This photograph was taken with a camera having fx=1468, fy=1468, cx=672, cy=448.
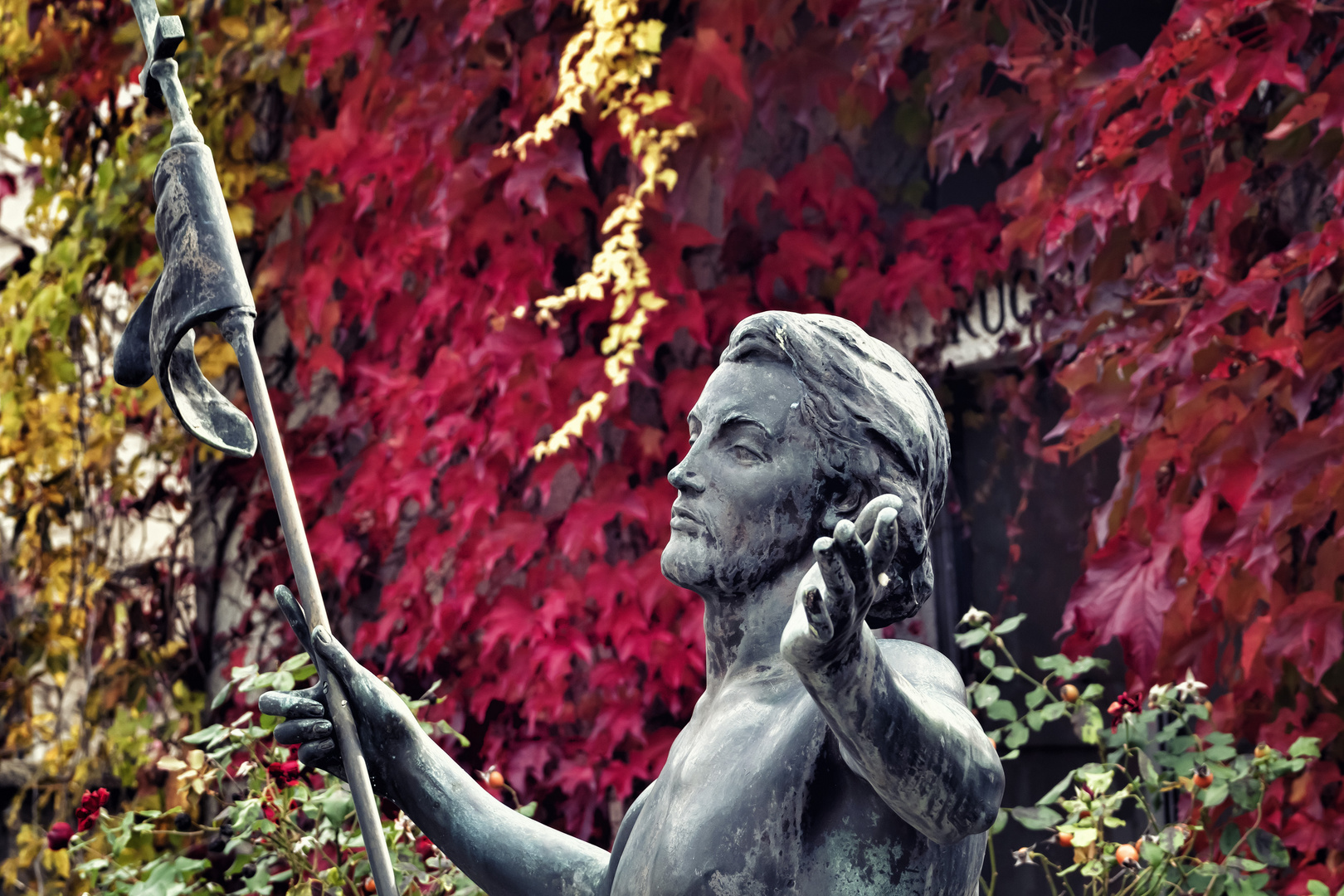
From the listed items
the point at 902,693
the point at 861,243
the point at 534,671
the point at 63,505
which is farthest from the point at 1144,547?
the point at 63,505

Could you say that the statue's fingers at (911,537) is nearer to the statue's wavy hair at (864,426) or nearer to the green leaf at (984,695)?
the statue's wavy hair at (864,426)

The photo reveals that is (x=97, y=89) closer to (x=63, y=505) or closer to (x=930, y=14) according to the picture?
(x=63, y=505)

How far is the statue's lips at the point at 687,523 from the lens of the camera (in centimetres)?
135

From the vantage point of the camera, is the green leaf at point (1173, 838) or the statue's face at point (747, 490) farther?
the green leaf at point (1173, 838)

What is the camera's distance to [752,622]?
4.47ft

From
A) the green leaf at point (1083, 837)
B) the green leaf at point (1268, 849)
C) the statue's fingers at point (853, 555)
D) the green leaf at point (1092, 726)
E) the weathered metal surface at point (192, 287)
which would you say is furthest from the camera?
the green leaf at point (1092, 726)

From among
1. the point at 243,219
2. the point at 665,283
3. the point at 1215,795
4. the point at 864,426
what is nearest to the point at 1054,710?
the point at 1215,795

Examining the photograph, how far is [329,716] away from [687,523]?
43cm

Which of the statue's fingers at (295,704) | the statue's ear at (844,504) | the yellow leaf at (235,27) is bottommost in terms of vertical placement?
the statue's fingers at (295,704)

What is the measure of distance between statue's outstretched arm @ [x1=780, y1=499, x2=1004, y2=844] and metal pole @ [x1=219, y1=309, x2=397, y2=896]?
51 cm

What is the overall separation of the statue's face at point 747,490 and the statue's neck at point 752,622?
0.01 metres

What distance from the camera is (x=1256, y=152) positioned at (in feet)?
9.36

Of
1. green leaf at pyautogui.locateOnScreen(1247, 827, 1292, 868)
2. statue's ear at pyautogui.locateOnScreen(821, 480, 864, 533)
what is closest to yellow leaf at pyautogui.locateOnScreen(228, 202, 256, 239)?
green leaf at pyautogui.locateOnScreen(1247, 827, 1292, 868)

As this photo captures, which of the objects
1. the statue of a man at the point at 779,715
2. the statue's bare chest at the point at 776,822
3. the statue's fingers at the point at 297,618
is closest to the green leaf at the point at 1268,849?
the statue of a man at the point at 779,715
